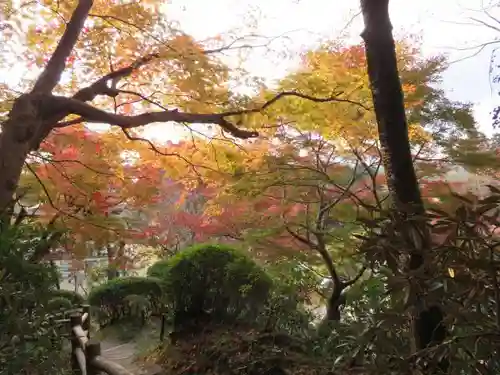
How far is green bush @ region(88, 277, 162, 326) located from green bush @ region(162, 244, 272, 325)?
2.75 meters

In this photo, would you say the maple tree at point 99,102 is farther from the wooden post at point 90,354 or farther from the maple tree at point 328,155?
the wooden post at point 90,354

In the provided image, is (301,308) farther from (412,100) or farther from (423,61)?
(423,61)

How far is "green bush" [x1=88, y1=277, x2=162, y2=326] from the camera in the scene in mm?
7066

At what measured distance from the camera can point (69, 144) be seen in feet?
14.6

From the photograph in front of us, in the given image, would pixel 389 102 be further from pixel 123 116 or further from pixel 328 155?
pixel 328 155

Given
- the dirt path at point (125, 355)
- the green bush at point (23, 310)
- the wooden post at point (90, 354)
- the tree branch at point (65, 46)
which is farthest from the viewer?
the dirt path at point (125, 355)

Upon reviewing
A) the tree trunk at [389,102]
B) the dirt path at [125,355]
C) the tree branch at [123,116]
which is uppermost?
the tree branch at [123,116]

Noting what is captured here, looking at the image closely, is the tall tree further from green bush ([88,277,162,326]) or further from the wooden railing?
green bush ([88,277,162,326])

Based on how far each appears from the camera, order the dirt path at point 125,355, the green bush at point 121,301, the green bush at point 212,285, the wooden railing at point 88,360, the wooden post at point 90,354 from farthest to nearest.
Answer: the green bush at point 121,301 → the green bush at point 212,285 → the dirt path at point 125,355 → the wooden post at point 90,354 → the wooden railing at point 88,360

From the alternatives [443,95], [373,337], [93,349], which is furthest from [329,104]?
[93,349]

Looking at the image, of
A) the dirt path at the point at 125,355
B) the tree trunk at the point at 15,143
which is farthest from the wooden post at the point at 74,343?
the tree trunk at the point at 15,143

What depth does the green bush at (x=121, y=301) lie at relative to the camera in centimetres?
707

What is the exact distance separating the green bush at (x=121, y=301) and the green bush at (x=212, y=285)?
2.75 meters

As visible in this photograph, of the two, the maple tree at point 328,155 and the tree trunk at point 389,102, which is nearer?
the tree trunk at point 389,102
